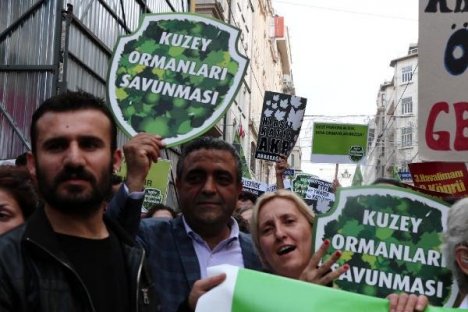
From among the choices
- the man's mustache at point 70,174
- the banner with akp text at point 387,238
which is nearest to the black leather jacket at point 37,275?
the man's mustache at point 70,174

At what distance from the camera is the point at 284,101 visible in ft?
30.4

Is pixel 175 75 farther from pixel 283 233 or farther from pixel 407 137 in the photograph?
pixel 407 137

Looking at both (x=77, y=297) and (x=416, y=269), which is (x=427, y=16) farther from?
(x=77, y=297)

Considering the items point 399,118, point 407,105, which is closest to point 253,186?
point 407,105

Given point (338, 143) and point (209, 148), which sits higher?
point (338, 143)

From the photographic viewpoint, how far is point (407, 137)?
66750mm

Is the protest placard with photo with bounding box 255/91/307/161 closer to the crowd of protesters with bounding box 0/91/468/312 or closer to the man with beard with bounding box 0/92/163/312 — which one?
the crowd of protesters with bounding box 0/91/468/312

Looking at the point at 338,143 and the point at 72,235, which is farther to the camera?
the point at 338,143

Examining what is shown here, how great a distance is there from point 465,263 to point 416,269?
624 millimetres

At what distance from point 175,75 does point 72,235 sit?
1.67 m

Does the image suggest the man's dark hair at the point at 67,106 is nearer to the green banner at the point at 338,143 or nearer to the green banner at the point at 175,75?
the green banner at the point at 175,75

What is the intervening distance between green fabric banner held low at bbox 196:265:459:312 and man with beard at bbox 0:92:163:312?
30 centimetres

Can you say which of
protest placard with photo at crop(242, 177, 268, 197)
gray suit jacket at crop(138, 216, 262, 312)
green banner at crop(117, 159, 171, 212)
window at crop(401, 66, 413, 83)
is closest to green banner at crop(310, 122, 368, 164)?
protest placard with photo at crop(242, 177, 268, 197)

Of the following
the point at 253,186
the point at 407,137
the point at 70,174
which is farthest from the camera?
the point at 407,137
